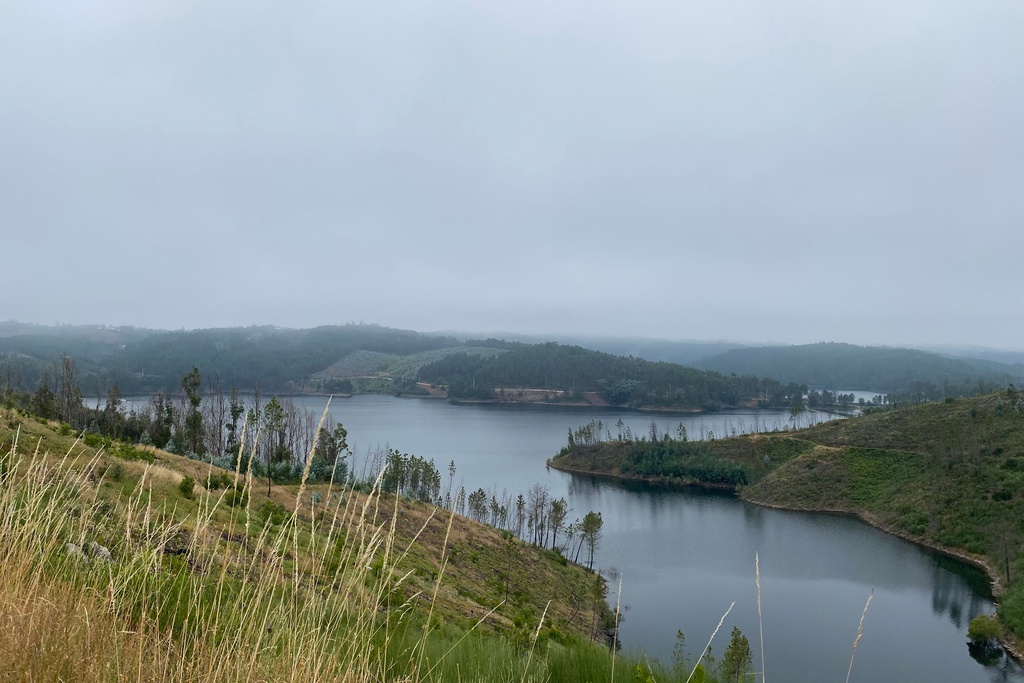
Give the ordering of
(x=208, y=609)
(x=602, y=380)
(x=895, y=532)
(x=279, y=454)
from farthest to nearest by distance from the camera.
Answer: (x=602, y=380), (x=895, y=532), (x=279, y=454), (x=208, y=609)

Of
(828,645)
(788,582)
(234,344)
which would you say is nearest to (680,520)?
(788,582)

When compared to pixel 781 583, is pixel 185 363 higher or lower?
higher

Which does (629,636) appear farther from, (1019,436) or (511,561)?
(1019,436)

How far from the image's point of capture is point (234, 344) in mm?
186750

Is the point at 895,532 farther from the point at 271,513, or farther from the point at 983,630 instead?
the point at 271,513

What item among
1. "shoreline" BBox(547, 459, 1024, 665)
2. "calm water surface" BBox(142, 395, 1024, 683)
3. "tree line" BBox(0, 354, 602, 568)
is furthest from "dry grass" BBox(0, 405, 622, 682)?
"shoreline" BBox(547, 459, 1024, 665)

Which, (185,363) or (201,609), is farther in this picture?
(185,363)

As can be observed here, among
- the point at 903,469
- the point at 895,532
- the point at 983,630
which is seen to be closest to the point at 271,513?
the point at 983,630

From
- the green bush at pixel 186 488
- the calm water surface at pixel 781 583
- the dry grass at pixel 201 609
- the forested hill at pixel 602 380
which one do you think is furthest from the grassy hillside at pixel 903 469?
the forested hill at pixel 602 380

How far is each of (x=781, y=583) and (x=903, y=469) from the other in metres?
20.7

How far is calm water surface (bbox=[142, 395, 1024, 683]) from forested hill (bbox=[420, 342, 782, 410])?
204 feet

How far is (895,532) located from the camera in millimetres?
34125

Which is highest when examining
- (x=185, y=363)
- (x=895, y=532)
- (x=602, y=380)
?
(x=602, y=380)

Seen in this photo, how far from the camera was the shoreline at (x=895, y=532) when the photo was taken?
20250 millimetres
